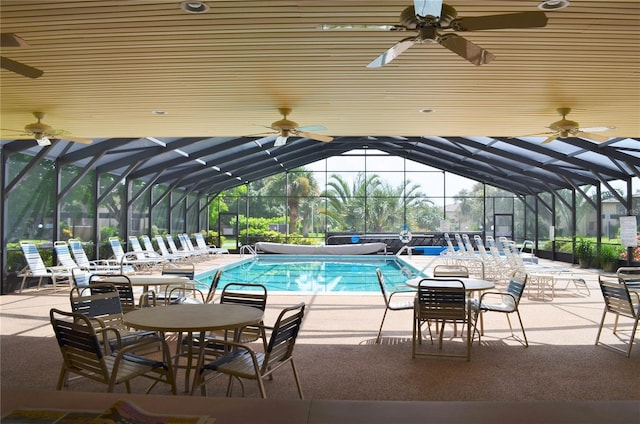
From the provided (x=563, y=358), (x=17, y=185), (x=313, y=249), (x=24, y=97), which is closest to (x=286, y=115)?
(x=24, y=97)

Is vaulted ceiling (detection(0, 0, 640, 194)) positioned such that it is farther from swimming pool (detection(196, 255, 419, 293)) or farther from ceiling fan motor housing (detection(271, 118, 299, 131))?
swimming pool (detection(196, 255, 419, 293))

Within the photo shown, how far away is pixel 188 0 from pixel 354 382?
3.31 meters

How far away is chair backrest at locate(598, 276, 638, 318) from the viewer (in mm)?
5238

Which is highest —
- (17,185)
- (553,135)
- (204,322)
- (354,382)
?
(553,135)

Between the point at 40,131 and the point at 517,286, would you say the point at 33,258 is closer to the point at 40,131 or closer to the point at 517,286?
the point at 40,131

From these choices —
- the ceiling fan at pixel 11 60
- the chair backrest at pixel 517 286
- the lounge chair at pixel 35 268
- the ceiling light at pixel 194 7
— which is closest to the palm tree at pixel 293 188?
the lounge chair at pixel 35 268

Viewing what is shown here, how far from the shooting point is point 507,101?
6.36 meters

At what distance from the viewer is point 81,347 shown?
3.22 meters

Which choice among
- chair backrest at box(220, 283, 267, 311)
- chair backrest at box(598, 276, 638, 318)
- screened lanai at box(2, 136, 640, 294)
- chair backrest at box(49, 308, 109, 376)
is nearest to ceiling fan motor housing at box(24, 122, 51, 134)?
screened lanai at box(2, 136, 640, 294)

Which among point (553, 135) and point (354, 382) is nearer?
point (354, 382)

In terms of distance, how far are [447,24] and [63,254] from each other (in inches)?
383

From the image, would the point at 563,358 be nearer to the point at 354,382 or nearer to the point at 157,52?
the point at 354,382

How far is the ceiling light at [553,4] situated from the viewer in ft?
11.5

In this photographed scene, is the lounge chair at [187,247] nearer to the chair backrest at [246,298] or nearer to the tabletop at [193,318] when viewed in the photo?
the chair backrest at [246,298]
